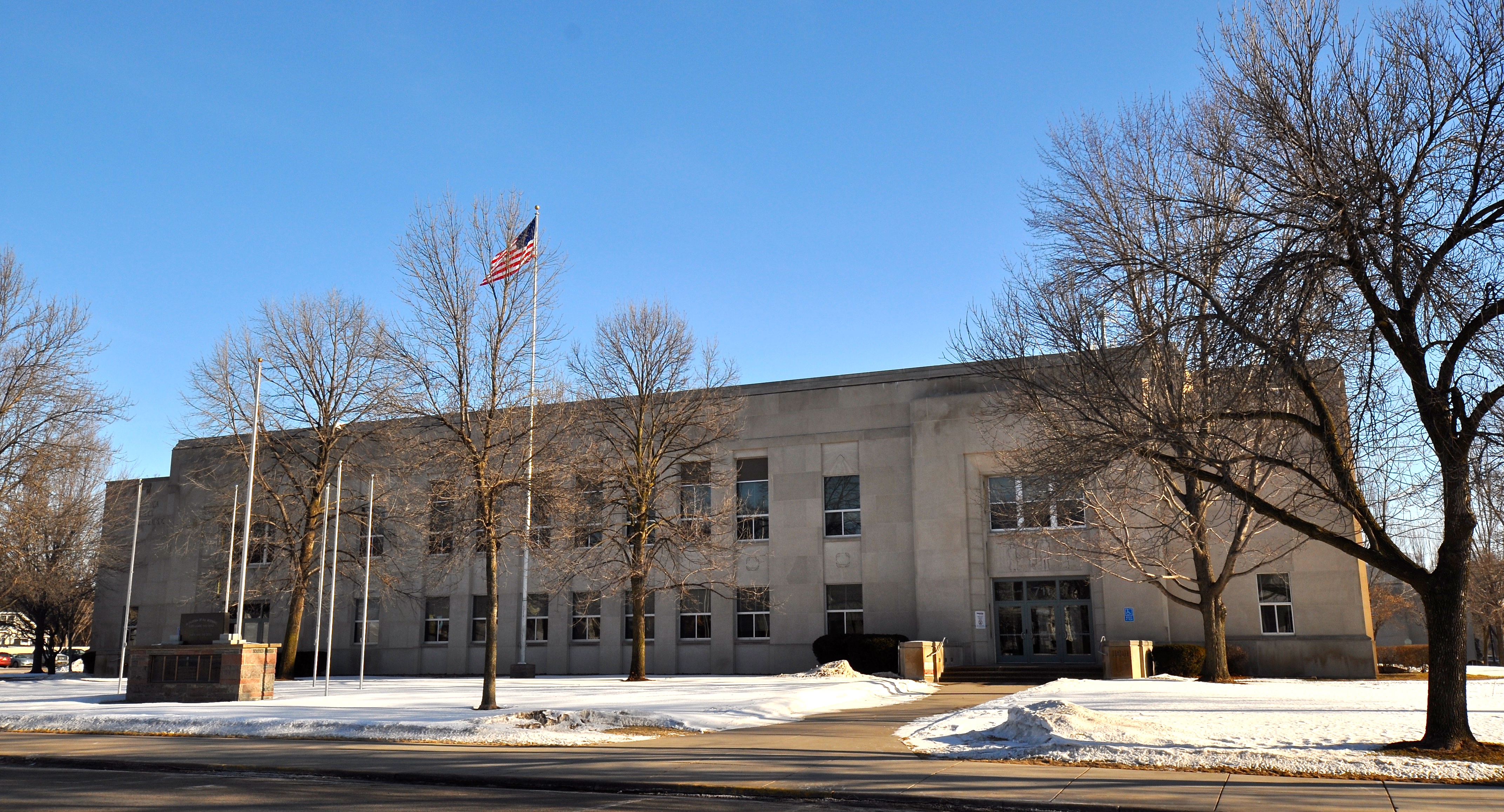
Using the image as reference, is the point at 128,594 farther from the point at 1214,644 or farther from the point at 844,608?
the point at 1214,644

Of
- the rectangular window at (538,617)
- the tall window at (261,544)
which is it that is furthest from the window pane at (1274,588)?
the tall window at (261,544)

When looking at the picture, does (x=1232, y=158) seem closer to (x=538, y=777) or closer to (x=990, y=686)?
(x=538, y=777)

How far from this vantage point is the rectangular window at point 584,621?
37688mm

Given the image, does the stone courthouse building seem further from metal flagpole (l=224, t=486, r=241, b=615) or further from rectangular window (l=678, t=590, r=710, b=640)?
metal flagpole (l=224, t=486, r=241, b=615)

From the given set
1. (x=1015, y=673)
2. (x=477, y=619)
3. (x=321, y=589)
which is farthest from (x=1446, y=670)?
(x=477, y=619)

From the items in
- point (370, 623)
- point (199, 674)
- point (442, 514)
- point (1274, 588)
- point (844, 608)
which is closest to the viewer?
point (442, 514)

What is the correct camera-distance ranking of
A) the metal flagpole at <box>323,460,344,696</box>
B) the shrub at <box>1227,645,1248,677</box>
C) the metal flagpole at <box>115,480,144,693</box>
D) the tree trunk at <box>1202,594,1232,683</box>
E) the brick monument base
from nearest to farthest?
the brick monument base < the tree trunk at <box>1202,594,1232,683</box> < the metal flagpole at <box>323,460,344,696</box> < the shrub at <box>1227,645,1248,677</box> < the metal flagpole at <box>115,480,144,693</box>

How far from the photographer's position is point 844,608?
35.1 metres

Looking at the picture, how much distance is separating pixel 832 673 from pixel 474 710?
12.1m

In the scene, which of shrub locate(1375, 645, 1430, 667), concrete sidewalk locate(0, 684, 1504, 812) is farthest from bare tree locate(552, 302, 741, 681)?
shrub locate(1375, 645, 1430, 667)

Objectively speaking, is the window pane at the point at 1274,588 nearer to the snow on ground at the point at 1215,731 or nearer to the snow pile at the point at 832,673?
the snow on ground at the point at 1215,731

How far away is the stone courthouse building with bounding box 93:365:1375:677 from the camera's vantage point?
30.9 meters

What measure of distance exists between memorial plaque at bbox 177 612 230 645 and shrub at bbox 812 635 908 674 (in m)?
16.1

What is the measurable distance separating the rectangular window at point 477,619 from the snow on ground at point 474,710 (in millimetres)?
10082
